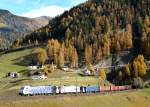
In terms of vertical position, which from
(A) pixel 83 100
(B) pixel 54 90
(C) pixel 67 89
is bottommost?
(A) pixel 83 100

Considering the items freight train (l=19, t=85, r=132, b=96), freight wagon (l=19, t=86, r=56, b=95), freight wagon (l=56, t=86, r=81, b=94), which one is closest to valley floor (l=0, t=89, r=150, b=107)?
freight wagon (l=19, t=86, r=56, b=95)

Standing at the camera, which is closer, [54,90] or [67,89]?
[54,90]

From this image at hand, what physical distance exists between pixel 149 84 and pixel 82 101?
195 ft

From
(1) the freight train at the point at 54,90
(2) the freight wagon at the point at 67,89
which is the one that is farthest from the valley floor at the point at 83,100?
(2) the freight wagon at the point at 67,89

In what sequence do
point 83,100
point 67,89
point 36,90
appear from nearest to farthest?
point 83,100, point 36,90, point 67,89

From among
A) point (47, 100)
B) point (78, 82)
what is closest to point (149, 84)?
point (78, 82)

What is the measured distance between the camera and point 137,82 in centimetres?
17462

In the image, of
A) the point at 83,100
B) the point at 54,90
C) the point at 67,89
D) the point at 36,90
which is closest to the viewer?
the point at 83,100

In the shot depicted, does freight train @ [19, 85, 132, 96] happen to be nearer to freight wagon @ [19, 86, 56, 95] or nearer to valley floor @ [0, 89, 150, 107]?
freight wagon @ [19, 86, 56, 95]

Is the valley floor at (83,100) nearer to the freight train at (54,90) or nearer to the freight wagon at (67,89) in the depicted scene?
the freight train at (54,90)

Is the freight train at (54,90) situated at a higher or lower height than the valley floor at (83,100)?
higher

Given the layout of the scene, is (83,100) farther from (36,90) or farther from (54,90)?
(36,90)

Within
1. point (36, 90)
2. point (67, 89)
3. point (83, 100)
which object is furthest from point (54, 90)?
point (83, 100)

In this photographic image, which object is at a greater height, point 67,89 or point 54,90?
point 67,89
